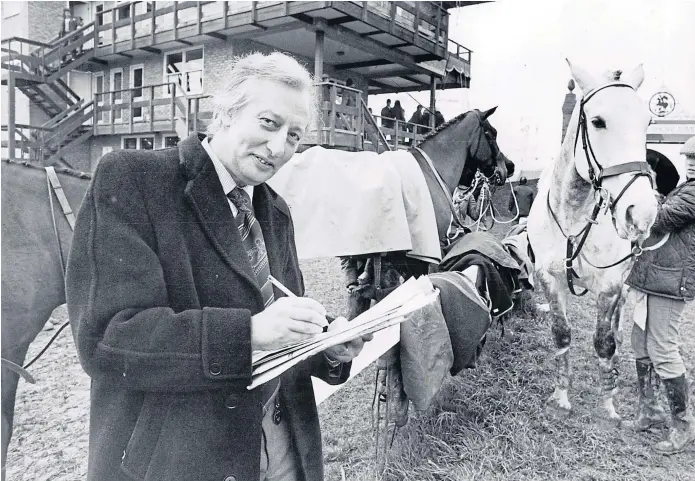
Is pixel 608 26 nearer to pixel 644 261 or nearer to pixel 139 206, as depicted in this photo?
pixel 644 261

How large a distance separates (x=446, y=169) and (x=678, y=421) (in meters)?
2.76

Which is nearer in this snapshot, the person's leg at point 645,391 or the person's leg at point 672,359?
the person's leg at point 672,359

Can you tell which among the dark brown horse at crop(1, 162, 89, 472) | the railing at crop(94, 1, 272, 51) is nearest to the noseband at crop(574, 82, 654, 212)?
the railing at crop(94, 1, 272, 51)

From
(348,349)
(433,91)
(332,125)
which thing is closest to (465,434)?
(348,349)

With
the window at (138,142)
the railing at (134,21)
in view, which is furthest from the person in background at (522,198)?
the window at (138,142)

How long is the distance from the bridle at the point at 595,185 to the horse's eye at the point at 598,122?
0.07 m

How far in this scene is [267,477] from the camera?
4.12 feet

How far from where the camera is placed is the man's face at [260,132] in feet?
3.66

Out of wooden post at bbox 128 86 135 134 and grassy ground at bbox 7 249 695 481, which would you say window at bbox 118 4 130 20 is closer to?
wooden post at bbox 128 86 135 134

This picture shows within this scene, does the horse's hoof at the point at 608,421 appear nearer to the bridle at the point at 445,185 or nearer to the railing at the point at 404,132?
the bridle at the point at 445,185

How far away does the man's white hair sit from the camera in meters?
1.11

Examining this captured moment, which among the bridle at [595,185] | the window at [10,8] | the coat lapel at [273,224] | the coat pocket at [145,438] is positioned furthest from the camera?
the bridle at [595,185]

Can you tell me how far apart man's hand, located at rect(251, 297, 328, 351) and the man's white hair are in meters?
0.50

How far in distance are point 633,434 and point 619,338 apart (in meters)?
0.76
